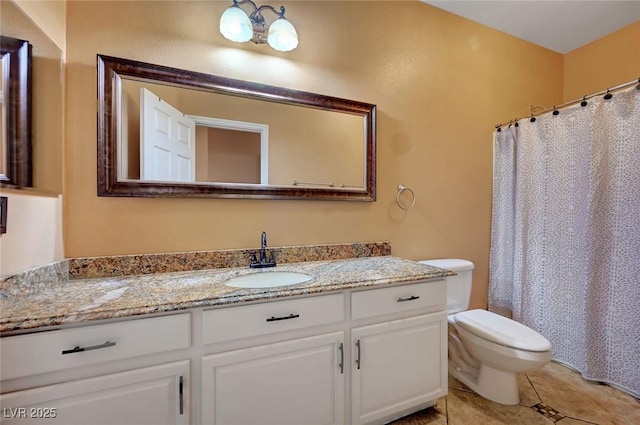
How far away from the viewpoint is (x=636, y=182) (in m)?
1.61

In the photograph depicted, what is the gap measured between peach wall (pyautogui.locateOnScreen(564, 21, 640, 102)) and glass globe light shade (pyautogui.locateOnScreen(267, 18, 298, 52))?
2.72m

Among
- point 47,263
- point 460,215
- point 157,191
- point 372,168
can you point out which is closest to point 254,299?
point 157,191

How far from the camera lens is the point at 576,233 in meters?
1.87

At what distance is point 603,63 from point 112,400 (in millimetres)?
3994

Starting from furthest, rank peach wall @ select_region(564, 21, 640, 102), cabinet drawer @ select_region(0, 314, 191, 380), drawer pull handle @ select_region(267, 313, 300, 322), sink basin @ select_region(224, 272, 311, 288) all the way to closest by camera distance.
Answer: peach wall @ select_region(564, 21, 640, 102) < sink basin @ select_region(224, 272, 311, 288) < drawer pull handle @ select_region(267, 313, 300, 322) < cabinet drawer @ select_region(0, 314, 191, 380)

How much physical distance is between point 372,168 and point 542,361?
1421mm

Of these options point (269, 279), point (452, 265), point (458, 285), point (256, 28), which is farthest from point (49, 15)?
point (458, 285)

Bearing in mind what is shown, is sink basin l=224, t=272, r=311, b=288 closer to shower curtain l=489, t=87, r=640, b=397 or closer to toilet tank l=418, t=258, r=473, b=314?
toilet tank l=418, t=258, r=473, b=314

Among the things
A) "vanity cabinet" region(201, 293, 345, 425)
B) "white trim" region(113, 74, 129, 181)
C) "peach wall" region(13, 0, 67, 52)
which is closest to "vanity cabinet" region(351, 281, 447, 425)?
"vanity cabinet" region(201, 293, 345, 425)

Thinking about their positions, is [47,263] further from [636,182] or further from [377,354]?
[636,182]

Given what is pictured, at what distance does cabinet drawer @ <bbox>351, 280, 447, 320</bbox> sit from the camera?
4.22ft

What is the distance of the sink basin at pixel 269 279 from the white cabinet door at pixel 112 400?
453mm

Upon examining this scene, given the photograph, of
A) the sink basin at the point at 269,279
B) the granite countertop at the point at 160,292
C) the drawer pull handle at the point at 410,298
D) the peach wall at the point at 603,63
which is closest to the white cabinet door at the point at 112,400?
the granite countertop at the point at 160,292

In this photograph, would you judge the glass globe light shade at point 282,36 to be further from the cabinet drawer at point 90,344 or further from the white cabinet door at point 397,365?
the white cabinet door at point 397,365
